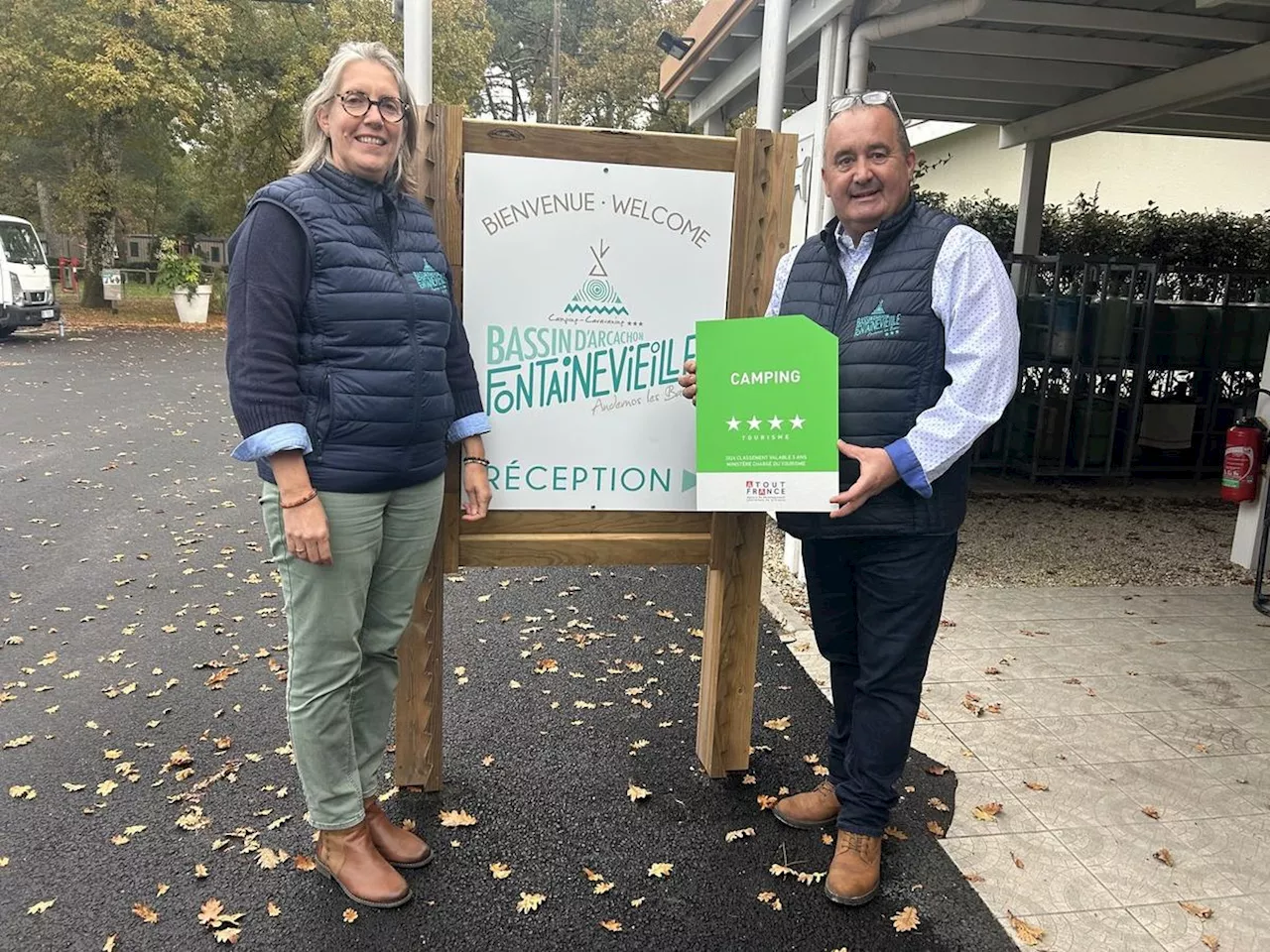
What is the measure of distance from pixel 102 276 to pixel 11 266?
7623 mm

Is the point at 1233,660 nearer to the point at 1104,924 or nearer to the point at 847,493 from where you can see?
the point at 1104,924

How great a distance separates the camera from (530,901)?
266cm

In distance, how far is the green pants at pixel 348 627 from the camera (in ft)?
7.78

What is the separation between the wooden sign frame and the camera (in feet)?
9.01

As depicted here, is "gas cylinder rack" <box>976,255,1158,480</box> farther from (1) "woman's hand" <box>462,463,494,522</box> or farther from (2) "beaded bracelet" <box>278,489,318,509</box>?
(2) "beaded bracelet" <box>278,489,318,509</box>

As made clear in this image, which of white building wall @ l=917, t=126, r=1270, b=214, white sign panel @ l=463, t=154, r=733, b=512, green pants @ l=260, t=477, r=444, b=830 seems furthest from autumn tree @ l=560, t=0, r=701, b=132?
green pants @ l=260, t=477, r=444, b=830

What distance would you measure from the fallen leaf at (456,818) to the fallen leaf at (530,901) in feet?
1.31

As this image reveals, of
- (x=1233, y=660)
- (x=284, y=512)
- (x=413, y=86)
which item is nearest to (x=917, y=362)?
(x=284, y=512)

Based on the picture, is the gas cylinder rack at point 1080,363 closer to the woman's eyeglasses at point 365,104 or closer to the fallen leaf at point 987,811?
the fallen leaf at point 987,811

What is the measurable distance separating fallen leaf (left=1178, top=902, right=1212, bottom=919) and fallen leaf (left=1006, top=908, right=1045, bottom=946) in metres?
0.45

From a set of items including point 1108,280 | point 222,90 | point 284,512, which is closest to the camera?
point 284,512

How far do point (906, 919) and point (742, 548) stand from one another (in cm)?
117

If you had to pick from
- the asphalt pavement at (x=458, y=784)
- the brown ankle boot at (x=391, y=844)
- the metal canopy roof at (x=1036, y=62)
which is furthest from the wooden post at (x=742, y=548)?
the metal canopy roof at (x=1036, y=62)

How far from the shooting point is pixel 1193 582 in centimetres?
575
